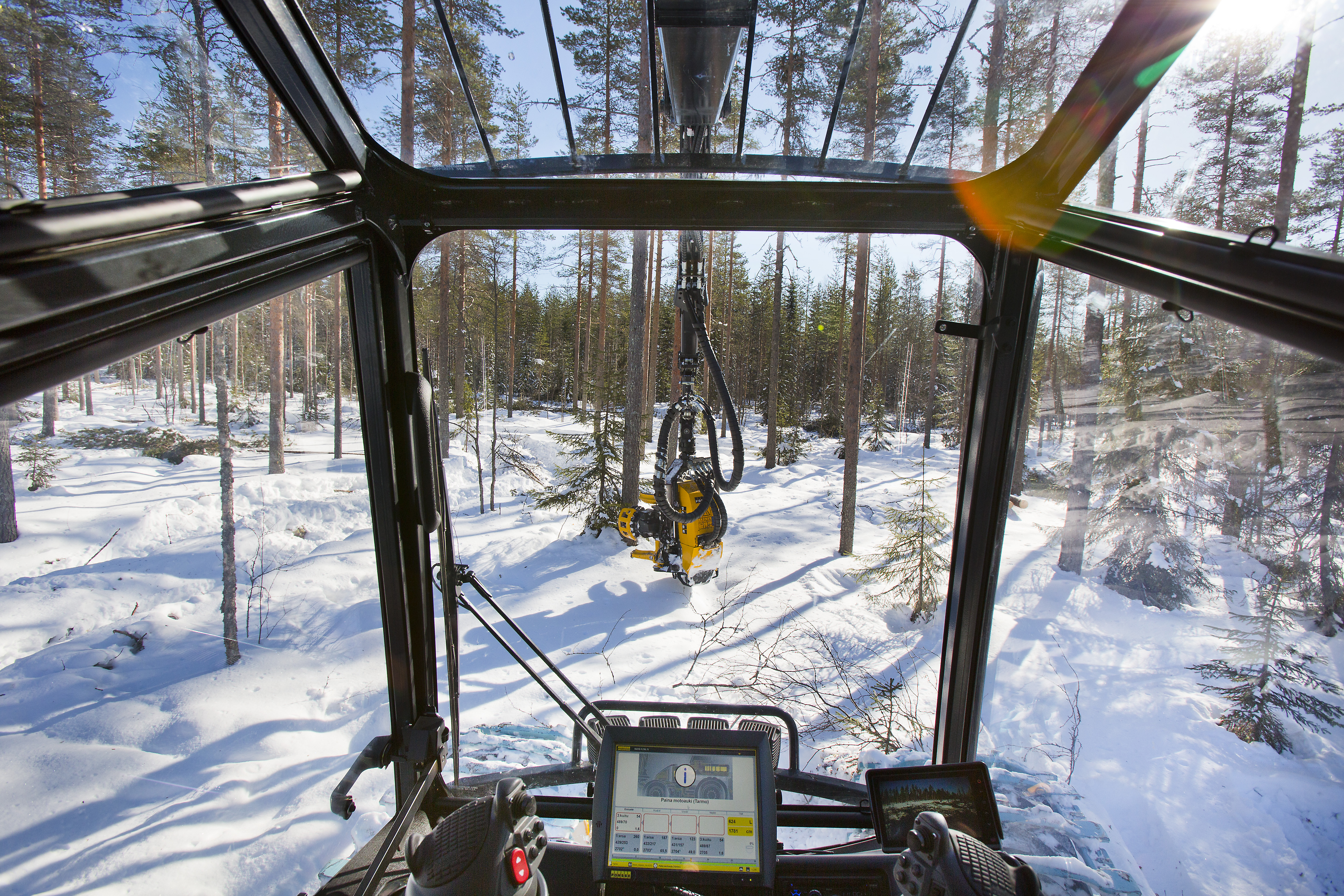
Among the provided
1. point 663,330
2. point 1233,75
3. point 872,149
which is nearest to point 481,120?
point 872,149

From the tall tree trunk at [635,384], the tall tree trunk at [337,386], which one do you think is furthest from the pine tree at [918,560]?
the tall tree trunk at [337,386]

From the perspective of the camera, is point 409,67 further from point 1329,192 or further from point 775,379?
point 775,379

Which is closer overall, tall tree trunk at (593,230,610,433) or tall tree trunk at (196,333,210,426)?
tall tree trunk at (196,333,210,426)

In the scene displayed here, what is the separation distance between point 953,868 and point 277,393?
510 inches

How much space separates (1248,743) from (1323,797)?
638mm

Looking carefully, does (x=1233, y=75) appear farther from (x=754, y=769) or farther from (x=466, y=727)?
(x=466, y=727)

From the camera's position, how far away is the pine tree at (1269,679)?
315 centimetres

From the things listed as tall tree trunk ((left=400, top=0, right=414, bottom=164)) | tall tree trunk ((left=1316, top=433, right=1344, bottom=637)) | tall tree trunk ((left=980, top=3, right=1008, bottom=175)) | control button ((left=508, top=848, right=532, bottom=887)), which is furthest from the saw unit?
tall tree trunk ((left=1316, top=433, right=1344, bottom=637))

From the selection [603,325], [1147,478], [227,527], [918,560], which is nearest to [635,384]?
[918,560]

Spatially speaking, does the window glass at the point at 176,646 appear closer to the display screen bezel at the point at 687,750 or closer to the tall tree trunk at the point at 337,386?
the display screen bezel at the point at 687,750

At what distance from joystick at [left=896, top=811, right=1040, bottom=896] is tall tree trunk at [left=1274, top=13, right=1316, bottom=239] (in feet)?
4.48

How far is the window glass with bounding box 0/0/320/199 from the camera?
956mm

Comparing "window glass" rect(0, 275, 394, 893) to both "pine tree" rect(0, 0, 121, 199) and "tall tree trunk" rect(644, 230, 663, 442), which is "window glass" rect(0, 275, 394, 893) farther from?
"tall tree trunk" rect(644, 230, 663, 442)

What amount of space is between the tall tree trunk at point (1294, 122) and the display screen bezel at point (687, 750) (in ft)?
5.59
